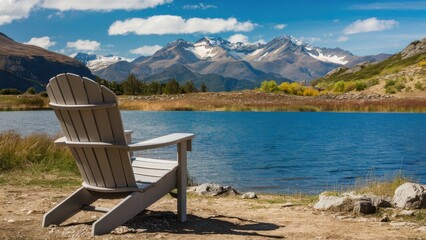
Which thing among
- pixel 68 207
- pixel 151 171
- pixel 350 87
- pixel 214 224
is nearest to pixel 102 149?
pixel 151 171

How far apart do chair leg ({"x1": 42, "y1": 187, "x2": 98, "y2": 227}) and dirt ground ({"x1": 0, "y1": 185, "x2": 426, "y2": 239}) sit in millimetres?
100

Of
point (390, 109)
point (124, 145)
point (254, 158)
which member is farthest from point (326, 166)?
point (390, 109)

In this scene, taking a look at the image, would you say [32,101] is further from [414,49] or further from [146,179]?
[414,49]

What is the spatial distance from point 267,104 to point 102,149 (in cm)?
4729

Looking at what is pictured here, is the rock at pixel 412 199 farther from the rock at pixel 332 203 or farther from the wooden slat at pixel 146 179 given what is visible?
the wooden slat at pixel 146 179

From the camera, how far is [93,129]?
14.2 ft

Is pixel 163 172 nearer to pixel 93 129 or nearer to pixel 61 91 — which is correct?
pixel 93 129

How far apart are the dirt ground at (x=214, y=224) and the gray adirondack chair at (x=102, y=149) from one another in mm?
243

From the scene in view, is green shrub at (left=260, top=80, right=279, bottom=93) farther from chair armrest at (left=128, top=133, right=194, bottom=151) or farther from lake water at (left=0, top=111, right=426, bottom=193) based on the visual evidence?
chair armrest at (left=128, top=133, right=194, bottom=151)

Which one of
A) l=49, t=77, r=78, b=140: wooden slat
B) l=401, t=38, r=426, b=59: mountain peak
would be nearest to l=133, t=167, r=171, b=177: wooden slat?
l=49, t=77, r=78, b=140: wooden slat

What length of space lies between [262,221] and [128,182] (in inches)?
68.9

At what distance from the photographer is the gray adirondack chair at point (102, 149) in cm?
425

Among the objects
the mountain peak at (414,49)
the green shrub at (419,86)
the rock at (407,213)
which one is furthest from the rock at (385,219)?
the mountain peak at (414,49)

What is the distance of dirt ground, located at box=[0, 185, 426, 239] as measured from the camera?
4.62 metres
